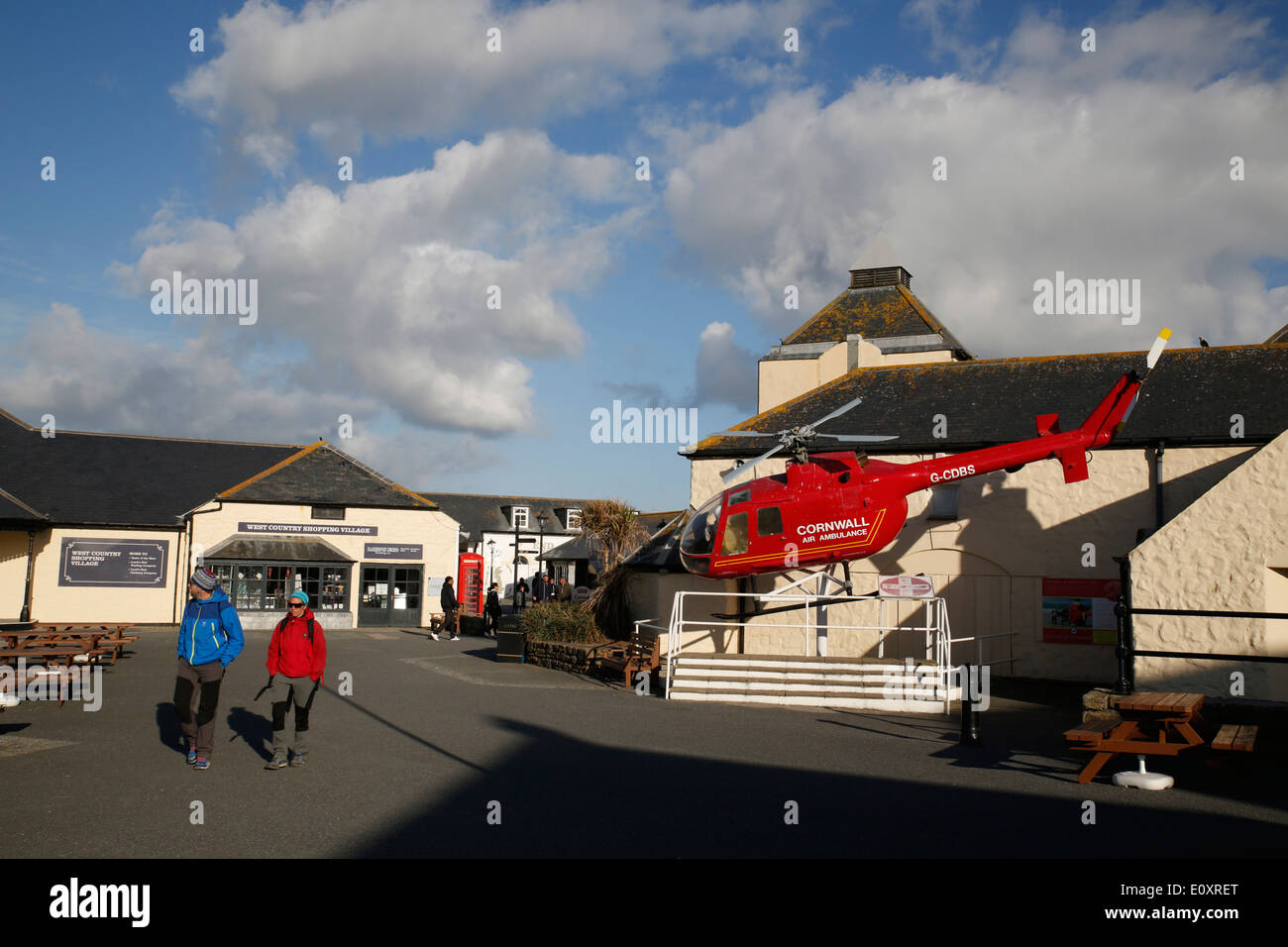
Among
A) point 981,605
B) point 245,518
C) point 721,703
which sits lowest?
point 721,703

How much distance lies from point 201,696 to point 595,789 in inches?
160

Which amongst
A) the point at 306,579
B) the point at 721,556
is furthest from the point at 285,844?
the point at 306,579

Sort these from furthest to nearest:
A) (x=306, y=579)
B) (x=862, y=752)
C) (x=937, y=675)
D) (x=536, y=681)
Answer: (x=306, y=579) < (x=536, y=681) < (x=937, y=675) < (x=862, y=752)

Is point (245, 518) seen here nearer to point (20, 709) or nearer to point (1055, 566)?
point (20, 709)

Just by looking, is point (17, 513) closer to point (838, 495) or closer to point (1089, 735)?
point (838, 495)

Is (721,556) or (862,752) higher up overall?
(721,556)

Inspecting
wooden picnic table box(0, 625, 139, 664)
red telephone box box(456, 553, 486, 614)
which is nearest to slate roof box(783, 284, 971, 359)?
red telephone box box(456, 553, 486, 614)

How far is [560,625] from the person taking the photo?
854 inches

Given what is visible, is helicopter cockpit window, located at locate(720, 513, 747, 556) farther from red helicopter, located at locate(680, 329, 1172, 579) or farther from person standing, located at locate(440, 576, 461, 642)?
person standing, located at locate(440, 576, 461, 642)

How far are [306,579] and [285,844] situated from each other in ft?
86.1

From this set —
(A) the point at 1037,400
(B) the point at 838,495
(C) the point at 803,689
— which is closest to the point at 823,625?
(C) the point at 803,689

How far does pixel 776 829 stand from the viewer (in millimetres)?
7375

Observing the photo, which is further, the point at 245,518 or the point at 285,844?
the point at 245,518

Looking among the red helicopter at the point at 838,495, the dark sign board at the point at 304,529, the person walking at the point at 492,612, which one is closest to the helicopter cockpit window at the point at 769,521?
the red helicopter at the point at 838,495
